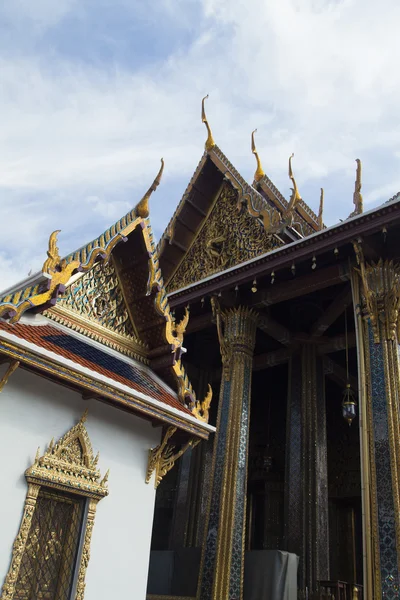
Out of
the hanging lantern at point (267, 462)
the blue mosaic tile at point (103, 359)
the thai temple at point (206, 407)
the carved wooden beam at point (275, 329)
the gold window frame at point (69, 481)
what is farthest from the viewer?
the hanging lantern at point (267, 462)

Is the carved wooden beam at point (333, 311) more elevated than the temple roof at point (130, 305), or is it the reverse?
the carved wooden beam at point (333, 311)

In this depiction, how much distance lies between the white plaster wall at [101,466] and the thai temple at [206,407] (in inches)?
0.4

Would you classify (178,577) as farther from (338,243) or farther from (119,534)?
(338,243)

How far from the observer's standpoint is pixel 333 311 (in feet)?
29.4

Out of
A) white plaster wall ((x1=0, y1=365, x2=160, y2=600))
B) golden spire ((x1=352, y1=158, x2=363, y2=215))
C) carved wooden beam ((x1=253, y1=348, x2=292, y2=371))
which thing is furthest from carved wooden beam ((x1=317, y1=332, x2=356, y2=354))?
white plaster wall ((x1=0, y1=365, x2=160, y2=600))

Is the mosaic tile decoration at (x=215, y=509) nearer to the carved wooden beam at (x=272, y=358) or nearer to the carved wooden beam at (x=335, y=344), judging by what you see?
the carved wooden beam at (x=272, y=358)

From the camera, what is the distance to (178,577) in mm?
7566

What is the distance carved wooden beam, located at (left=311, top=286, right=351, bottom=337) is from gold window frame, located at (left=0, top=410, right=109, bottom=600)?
221 inches

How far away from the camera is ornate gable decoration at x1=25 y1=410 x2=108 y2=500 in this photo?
12.2 feet

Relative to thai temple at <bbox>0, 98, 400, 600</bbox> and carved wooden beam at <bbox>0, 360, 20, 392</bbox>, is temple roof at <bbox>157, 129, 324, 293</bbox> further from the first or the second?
carved wooden beam at <bbox>0, 360, 20, 392</bbox>

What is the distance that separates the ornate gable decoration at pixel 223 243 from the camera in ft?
30.1

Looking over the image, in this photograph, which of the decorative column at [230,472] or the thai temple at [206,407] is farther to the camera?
the decorative column at [230,472]

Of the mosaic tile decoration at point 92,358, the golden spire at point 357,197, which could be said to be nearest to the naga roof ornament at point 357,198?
the golden spire at point 357,197

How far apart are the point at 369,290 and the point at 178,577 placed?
4.55m
